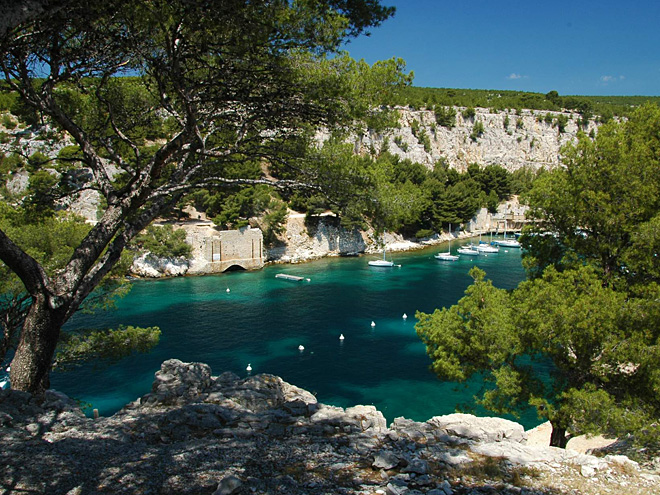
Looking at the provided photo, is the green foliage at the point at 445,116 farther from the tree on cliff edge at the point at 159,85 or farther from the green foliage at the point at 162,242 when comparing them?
the tree on cliff edge at the point at 159,85

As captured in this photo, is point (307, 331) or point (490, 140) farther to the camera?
point (490, 140)

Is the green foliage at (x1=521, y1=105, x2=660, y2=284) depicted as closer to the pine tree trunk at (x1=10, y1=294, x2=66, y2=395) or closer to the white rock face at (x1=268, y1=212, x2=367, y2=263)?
the pine tree trunk at (x1=10, y1=294, x2=66, y2=395)

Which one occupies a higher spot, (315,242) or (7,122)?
(7,122)

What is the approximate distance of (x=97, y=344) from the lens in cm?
1111

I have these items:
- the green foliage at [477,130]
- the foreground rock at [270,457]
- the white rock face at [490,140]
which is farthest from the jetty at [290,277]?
the green foliage at [477,130]

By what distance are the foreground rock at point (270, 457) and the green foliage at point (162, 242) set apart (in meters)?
28.6

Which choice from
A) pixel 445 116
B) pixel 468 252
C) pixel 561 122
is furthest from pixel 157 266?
pixel 561 122

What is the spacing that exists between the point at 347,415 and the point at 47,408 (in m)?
4.56

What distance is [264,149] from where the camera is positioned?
805cm

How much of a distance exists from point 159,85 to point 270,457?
213 inches

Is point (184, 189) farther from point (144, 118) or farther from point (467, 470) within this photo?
point (467, 470)

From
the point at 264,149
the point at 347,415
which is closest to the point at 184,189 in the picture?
the point at 264,149

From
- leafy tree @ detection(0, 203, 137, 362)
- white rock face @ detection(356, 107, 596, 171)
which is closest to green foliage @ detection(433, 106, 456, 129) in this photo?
white rock face @ detection(356, 107, 596, 171)

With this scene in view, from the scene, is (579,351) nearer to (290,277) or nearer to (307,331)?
(307,331)
